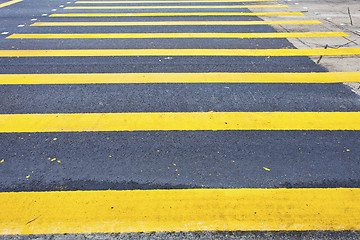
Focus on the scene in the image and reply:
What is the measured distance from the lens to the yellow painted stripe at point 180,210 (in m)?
2.23

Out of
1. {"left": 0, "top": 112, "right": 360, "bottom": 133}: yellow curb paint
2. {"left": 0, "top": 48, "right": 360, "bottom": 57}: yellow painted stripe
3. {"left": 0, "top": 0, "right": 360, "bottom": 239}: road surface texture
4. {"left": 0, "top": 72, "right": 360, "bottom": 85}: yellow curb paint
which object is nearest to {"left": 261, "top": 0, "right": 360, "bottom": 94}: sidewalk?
{"left": 0, "top": 0, "right": 360, "bottom": 239}: road surface texture

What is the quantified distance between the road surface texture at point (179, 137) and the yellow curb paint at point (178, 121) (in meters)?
0.02

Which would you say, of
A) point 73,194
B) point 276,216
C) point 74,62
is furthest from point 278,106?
point 74,62

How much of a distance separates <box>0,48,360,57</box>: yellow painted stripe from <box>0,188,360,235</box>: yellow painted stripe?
3811 millimetres

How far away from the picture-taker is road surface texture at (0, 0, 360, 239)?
90.9 inches

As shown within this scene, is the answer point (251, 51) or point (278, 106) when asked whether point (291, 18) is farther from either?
point (278, 106)

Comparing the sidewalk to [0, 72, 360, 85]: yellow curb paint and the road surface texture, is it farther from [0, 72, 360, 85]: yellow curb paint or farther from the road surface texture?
[0, 72, 360, 85]: yellow curb paint

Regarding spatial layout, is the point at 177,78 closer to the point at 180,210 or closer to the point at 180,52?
the point at 180,52

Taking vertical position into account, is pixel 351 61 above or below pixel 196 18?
below

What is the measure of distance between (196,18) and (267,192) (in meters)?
7.02

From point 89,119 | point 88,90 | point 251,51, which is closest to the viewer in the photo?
point 89,119

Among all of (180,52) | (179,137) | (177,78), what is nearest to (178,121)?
(179,137)

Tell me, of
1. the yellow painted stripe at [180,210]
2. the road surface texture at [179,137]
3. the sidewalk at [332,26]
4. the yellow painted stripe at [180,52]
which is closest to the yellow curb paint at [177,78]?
the road surface texture at [179,137]

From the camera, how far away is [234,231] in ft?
7.20
